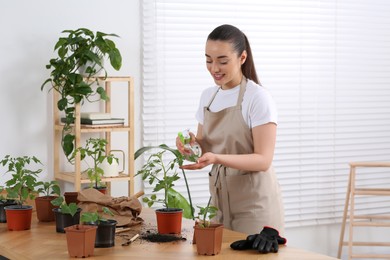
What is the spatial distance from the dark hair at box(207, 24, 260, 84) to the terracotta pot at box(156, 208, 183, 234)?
3.17 feet

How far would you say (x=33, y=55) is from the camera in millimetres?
5242

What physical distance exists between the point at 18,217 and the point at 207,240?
928 mm

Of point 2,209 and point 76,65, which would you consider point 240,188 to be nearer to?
point 2,209

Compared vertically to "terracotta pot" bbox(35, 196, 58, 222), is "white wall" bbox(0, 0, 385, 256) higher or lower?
→ higher

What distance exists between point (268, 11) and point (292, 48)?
37 cm

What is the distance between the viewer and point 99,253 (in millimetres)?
2801

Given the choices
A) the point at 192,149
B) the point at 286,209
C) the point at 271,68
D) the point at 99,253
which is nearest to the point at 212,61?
the point at 192,149

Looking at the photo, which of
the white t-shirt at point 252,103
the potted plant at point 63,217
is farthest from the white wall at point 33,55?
the potted plant at point 63,217

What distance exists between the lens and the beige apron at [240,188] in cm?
374

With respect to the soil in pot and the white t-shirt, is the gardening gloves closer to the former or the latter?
the soil in pot

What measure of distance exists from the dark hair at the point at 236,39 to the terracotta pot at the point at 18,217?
48.4 inches

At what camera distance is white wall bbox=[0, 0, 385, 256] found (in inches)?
204

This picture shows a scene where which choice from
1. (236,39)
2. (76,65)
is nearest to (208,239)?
(236,39)

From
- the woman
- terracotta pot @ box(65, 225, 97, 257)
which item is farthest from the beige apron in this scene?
terracotta pot @ box(65, 225, 97, 257)
